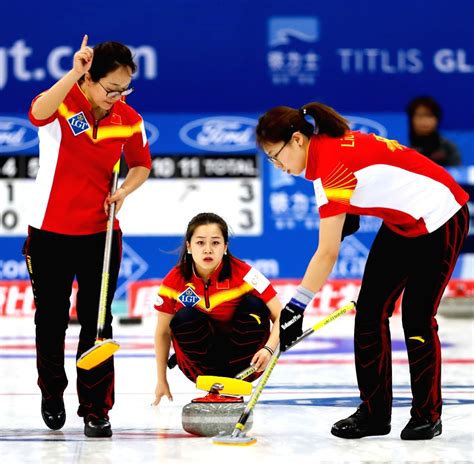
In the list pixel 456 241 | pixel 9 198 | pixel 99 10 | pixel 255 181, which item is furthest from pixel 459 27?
pixel 456 241

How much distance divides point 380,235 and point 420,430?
0.58 meters

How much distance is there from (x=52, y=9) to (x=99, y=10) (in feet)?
0.94

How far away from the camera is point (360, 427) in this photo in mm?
3432

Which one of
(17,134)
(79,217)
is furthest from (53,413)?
(17,134)

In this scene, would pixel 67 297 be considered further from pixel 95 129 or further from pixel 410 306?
pixel 410 306

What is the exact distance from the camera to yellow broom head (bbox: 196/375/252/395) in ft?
11.4

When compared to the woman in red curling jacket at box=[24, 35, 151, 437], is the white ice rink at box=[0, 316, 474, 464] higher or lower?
lower

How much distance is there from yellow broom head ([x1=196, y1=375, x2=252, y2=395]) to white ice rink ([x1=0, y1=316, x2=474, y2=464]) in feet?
0.46

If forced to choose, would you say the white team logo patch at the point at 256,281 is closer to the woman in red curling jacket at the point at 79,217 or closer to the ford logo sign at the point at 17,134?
the woman in red curling jacket at the point at 79,217

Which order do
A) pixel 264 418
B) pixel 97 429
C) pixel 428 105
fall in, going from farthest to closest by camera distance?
pixel 428 105, pixel 264 418, pixel 97 429

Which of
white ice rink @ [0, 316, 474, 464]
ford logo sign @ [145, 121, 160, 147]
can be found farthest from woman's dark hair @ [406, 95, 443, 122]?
white ice rink @ [0, 316, 474, 464]

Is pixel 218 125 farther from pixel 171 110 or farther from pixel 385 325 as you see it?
pixel 385 325

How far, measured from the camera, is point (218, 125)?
725cm

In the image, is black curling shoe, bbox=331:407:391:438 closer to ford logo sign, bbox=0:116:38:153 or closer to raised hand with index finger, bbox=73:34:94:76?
raised hand with index finger, bbox=73:34:94:76
